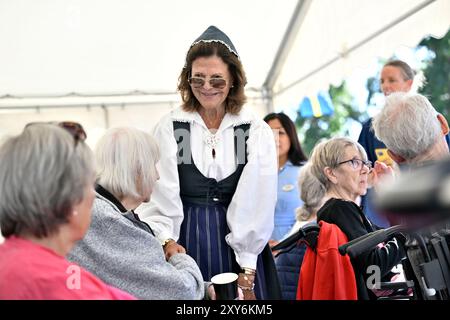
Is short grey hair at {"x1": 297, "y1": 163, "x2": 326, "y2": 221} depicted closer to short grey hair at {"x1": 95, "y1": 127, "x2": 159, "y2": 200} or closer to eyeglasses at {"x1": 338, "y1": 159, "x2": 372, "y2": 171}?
eyeglasses at {"x1": 338, "y1": 159, "x2": 372, "y2": 171}

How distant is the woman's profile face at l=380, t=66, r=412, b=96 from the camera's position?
7.14 feet

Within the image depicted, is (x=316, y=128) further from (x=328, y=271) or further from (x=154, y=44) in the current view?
(x=328, y=271)

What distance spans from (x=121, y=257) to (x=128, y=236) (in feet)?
0.14

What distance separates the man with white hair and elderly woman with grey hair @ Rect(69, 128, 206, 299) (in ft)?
1.64

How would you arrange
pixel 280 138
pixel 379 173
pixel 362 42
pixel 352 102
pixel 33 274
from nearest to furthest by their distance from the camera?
pixel 33 274
pixel 379 173
pixel 362 42
pixel 280 138
pixel 352 102

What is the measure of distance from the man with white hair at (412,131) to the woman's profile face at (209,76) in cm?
41

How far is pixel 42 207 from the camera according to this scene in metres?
0.85

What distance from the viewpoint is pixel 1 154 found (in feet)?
2.80

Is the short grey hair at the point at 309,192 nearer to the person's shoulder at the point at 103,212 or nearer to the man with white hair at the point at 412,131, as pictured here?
the man with white hair at the point at 412,131

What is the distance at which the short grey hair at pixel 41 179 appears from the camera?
84cm

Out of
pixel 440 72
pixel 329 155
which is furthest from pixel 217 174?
pixel 440 72

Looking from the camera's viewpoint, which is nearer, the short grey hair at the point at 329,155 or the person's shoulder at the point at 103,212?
the person's shoulder at the point at 103,212

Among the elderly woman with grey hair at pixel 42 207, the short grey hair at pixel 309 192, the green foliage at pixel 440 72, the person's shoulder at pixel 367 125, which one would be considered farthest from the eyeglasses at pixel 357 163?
the green foliage at pixel 440 72

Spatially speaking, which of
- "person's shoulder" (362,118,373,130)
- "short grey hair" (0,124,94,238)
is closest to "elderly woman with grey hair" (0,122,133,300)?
"short grey hair" (0,124,94,238)
